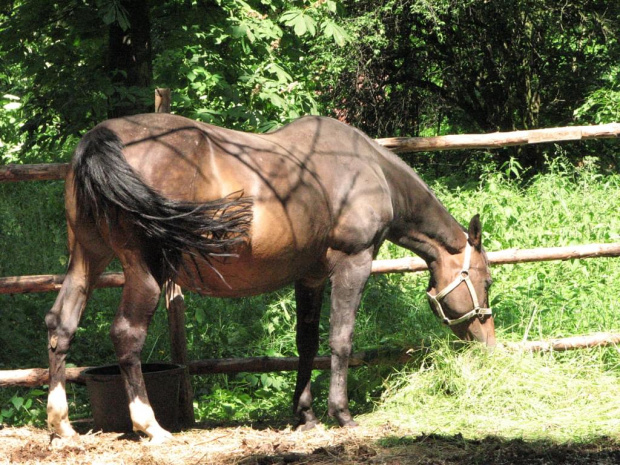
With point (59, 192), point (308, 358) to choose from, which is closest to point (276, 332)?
point (308, 358)

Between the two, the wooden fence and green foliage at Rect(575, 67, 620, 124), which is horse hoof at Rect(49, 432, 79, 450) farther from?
green foliage at Rect(575, 67, 620, 124)

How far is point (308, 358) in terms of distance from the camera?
15.5 ft

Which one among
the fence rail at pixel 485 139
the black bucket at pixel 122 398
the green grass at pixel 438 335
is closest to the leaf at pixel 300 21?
the fence rail at pixel 485 139

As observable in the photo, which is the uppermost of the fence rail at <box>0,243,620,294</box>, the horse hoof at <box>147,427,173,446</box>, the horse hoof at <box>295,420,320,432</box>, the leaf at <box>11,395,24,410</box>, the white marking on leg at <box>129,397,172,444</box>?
the fence rail at <box>0,243,620,294</box>

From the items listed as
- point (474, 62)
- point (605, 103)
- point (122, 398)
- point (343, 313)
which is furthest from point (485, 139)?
point (474, 62)

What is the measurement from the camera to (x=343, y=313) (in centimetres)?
441

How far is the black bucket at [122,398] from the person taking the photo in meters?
4.29

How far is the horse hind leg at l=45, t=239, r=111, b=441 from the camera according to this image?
3939mm

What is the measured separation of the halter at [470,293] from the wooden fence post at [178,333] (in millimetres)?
1593

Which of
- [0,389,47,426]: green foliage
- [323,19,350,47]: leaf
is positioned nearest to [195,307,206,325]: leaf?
[0,389,47,426]: green foliage

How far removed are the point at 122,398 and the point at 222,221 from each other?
51.6 inches

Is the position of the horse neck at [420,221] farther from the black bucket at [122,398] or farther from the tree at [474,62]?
the tree at [474,62]

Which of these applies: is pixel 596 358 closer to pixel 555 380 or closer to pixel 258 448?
pixel 555 380

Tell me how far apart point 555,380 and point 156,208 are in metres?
2.68
